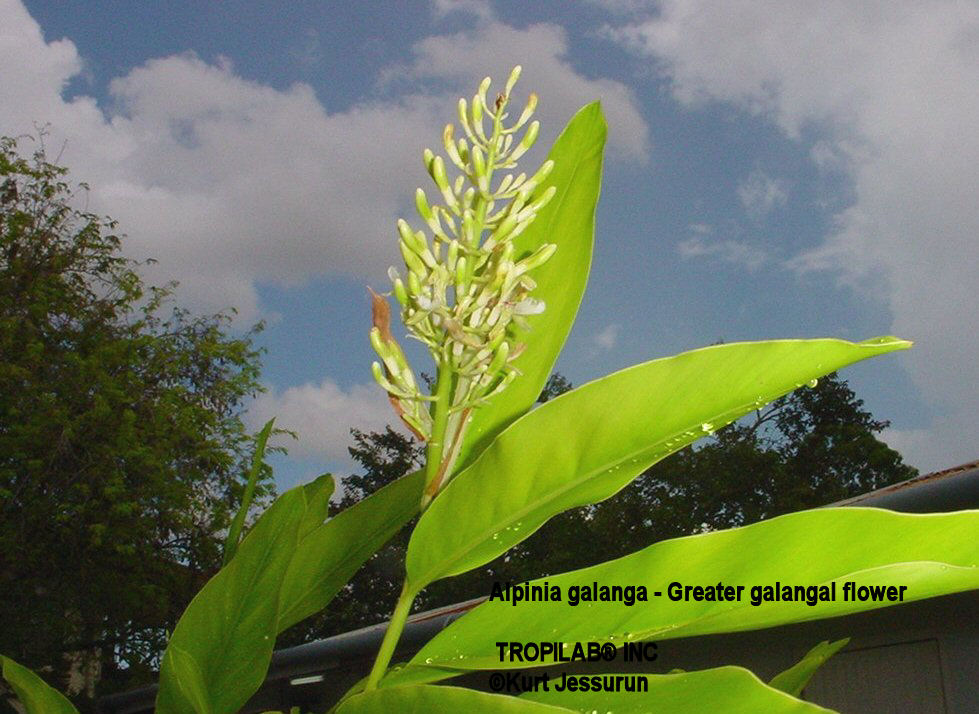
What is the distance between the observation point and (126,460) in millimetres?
15648

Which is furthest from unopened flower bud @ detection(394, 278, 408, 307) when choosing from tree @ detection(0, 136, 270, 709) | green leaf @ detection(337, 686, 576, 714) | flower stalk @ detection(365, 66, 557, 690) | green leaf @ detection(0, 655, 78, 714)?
tree @ detection(0, 136, 270, 709)

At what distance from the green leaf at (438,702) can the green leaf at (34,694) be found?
450 mm

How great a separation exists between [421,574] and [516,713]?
0.63ft

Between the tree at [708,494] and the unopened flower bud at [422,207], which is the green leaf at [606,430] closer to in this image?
the unopened flower bud at [422,207]

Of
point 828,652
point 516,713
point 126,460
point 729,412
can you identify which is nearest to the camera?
point 516,713

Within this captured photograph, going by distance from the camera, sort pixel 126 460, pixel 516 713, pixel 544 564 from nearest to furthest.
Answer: pixel 516 713, pixel 126 460, pixel 544 564

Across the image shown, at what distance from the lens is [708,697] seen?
728 mm

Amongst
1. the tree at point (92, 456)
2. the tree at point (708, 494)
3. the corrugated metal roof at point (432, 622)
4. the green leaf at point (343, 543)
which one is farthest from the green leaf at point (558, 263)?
the tree at point (708, 494)

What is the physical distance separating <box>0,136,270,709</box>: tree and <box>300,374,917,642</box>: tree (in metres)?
6.17

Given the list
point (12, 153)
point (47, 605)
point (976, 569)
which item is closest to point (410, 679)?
point (976, 569)

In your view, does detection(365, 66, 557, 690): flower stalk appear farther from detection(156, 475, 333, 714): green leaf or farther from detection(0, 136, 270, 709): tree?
detection(0, 136, 270, 709): tree

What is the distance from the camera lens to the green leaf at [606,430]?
777 mm

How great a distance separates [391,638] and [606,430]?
0.25m

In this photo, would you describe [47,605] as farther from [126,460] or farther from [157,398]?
[157,398]
